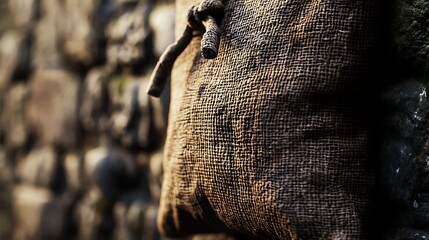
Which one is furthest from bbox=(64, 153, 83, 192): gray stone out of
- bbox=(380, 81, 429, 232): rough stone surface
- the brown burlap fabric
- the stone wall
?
bbox=(380, 81, 429, 232): rough stone surface

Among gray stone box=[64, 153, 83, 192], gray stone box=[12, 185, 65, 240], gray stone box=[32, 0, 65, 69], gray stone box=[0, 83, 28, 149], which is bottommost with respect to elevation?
gray stone box=[12, 185, 65, 240]

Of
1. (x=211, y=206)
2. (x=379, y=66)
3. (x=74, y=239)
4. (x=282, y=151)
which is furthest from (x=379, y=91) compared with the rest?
(x=74, y=239)

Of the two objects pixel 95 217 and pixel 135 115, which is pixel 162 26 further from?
pixel 95 217

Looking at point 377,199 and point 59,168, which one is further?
point 59,168

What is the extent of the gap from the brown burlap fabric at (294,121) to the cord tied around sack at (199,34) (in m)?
0.03

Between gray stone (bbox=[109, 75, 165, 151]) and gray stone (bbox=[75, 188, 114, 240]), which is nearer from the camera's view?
gray stone (bbox=[109, 75, 165, 151])

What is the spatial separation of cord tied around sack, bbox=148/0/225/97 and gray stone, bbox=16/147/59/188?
42.7 inches

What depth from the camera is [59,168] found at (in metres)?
1.87

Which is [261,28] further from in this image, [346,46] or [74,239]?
[74,239]

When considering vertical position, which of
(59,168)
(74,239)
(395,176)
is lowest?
(74,239)

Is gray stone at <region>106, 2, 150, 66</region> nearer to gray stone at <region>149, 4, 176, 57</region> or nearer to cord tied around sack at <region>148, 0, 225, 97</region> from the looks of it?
gray stone at <region>149, 4, 176, 57</region>

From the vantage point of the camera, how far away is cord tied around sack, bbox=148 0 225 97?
74cm

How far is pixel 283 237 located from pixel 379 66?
0.23 m

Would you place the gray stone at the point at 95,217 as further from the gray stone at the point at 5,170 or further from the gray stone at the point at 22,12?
the gray stone at the point at 22,12
